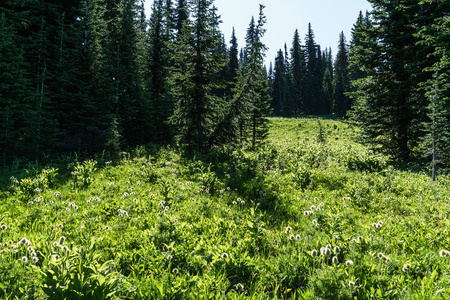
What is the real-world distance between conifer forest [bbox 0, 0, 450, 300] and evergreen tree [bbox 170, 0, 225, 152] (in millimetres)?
95

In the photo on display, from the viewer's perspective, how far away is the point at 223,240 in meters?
4.57

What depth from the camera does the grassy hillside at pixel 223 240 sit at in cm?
285

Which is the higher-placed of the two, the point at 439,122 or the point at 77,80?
the point at 77,80

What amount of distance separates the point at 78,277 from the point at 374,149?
793 inches

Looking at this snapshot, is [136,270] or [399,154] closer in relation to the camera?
[136,270]

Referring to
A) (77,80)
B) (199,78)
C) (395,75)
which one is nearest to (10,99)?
(77,80)

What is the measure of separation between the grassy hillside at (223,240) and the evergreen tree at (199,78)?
20.3ft

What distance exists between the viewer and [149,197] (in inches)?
272

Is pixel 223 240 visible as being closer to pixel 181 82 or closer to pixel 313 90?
pixel 181 82

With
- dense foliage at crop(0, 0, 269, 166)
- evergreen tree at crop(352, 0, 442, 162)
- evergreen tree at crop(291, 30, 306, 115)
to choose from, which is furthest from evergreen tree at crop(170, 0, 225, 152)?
evergreen tree at crop(291, 30, 306, 115)

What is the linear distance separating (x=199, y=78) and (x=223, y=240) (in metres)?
12.2

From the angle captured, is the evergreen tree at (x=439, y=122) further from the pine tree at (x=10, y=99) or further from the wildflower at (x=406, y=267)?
the pine tree at (x=10, y=99)

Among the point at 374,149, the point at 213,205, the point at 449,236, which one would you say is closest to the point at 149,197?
A: the point at 213,205

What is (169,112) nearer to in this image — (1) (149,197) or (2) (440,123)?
(1) (149,197)
